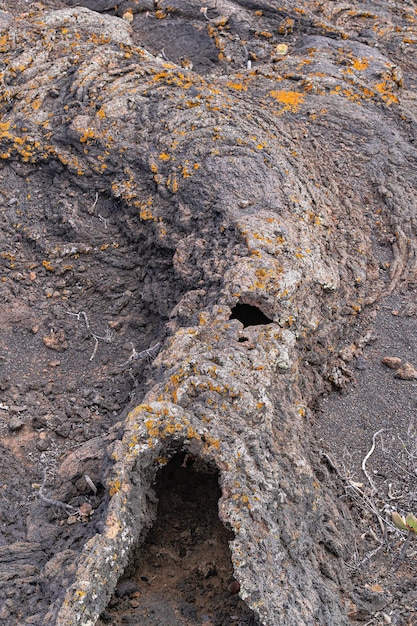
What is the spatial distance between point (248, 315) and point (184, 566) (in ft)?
5.66

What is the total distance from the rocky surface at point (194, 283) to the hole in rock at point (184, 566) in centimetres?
2

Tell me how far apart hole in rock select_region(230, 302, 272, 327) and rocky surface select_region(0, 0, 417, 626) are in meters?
0.02

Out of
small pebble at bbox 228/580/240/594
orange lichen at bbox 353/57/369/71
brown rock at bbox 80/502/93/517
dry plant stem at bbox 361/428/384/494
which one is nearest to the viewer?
small pebble at bbox 228/580/240/594

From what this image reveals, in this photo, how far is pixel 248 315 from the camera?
5008 mm

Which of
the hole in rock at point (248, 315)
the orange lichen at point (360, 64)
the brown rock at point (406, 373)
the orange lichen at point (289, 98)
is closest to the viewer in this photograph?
the hole in rock at point (248, 315)

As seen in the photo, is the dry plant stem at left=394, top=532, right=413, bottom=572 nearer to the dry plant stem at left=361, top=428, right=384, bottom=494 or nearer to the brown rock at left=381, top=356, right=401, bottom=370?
the dry plant stem at left=361, top=428, right=384, bottom=494

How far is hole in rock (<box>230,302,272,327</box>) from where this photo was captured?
16.3ft

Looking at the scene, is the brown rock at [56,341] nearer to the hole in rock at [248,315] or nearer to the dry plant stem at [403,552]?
the hole in rock at [248,315]

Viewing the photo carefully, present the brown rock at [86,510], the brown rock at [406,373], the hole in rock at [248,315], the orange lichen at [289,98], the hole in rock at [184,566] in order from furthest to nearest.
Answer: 1. the orange lichen at [289,98]
2. the brown rock at [406,373]
3. the hole in rock at [248,315]
4. the brown rock at [86,510]
5. the hole in rock at [184,566]

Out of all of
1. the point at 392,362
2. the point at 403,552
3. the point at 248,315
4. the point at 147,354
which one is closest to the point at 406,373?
the point at 392,362

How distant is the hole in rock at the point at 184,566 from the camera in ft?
12.6

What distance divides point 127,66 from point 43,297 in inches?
98.3

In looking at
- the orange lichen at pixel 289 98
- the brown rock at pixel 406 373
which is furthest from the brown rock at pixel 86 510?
the orange lichen at pixel 289 98

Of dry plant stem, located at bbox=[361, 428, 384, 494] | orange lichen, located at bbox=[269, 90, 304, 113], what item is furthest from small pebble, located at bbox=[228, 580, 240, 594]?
orange lichen, located at bbox=[269, 90, 304, 113]
